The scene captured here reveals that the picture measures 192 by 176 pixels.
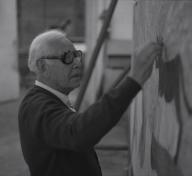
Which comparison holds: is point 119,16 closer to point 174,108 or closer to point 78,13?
point 78,13

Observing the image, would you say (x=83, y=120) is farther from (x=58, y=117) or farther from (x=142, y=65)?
(x=142, y=65)

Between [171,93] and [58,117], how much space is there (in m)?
0.41

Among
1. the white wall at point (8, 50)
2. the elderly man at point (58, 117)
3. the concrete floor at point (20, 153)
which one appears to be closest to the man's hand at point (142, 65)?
the elderly man at point (58, 117)

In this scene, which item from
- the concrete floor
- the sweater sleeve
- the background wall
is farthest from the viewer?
the concrete floor

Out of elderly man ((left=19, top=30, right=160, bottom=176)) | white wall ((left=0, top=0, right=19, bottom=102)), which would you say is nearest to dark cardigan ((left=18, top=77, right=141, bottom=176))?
elderly man ((left=19, top=30, right=160, bottom=176))

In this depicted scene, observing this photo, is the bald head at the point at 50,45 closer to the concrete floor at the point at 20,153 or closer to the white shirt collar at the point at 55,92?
the white shirt collar at the point at 55,92

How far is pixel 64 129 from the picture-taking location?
4.53 feet

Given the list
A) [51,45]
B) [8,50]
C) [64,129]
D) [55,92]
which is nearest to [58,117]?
[64,129]

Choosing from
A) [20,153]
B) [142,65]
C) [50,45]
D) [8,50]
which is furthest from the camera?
[8,50]

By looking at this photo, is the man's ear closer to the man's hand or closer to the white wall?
the man's hand

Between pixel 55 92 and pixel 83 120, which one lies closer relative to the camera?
pixel 83 120

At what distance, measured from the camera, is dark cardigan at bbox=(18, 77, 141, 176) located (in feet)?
4.23

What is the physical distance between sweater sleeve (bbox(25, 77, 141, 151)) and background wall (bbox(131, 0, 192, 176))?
16cm

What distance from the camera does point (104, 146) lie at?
4.75 m
